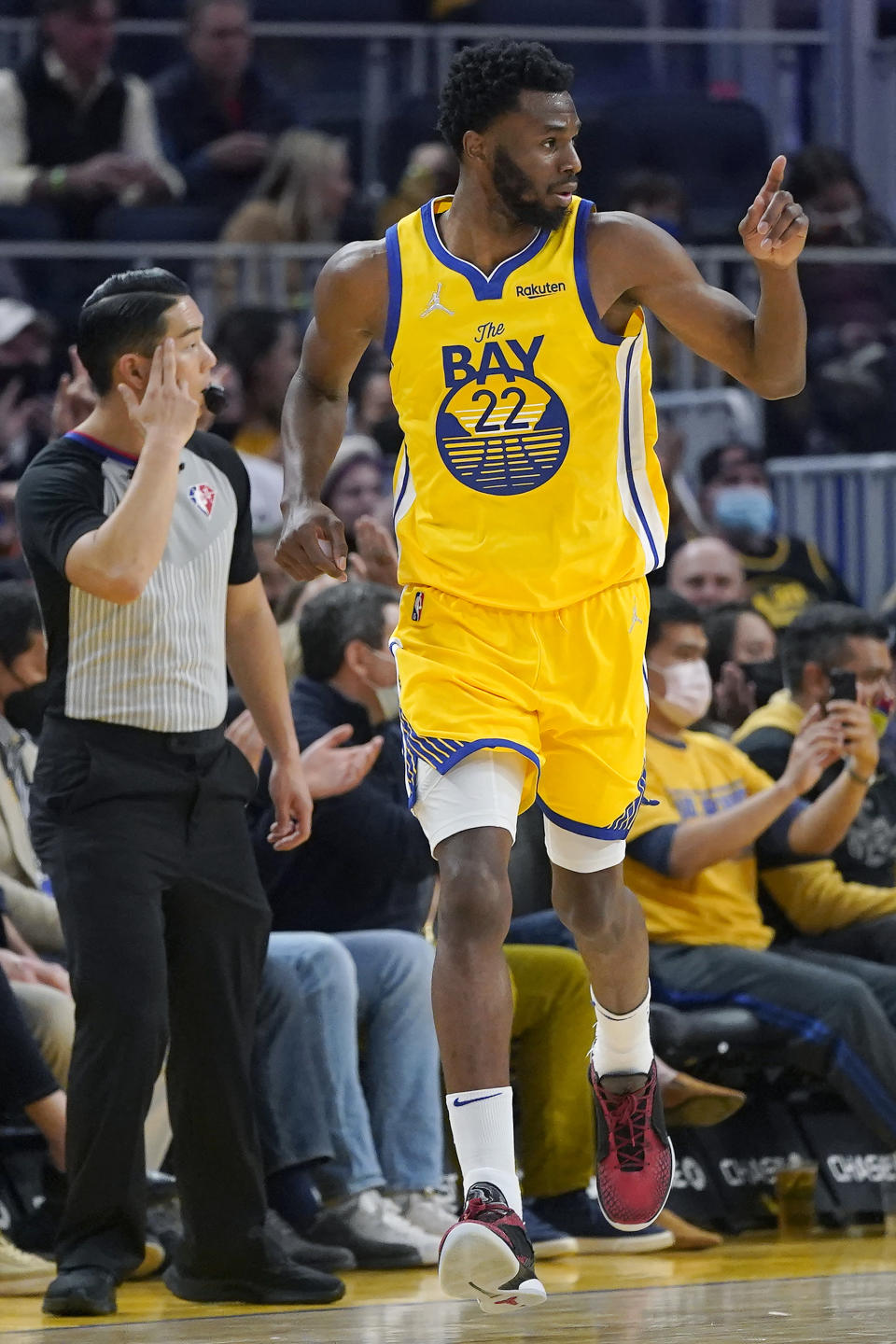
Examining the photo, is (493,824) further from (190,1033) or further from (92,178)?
(92,178)

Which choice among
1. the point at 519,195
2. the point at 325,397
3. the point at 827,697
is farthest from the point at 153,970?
the point at 827,697

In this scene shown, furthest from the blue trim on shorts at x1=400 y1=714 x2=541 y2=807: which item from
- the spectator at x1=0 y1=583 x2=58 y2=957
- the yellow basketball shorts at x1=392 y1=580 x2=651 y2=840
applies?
the spectator at x1=0 y1=583 x2=58 y2=957

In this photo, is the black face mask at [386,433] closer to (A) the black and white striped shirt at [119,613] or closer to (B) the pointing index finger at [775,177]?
(A) the black and white striped shirt at [119,613]

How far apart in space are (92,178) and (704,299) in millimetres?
6354

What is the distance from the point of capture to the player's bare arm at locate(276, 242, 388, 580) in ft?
12.3

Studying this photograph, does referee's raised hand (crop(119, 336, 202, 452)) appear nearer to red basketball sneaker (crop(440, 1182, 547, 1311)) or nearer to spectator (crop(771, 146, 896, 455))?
red basketball sneaker (crop(440, 1182, 547, 1311))

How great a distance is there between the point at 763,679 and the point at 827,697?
921 mm

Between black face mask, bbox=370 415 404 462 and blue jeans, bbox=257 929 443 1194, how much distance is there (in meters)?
3.78

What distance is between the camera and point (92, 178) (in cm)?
955

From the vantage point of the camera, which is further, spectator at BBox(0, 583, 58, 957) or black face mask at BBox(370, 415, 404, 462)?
black face mask at BBox(370, 415, 404, 462)

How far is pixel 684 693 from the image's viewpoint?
6188mm

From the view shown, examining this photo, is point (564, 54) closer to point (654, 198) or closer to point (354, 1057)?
point (654, 198)

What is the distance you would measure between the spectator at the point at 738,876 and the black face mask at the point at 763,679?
103 cm

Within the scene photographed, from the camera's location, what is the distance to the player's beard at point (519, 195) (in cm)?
379
